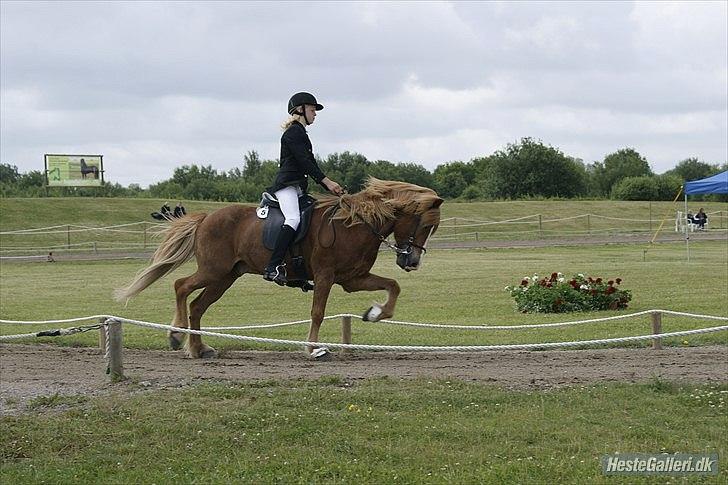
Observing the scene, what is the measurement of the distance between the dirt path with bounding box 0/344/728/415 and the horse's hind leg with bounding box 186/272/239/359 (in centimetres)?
21

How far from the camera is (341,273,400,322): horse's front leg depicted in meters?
11.3

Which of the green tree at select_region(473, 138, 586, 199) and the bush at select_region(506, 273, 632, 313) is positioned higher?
the green tree at select_region(473, 138, 586, 199)

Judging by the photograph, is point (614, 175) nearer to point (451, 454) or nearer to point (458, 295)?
point (458, 295)

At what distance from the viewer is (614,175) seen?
11344 cm

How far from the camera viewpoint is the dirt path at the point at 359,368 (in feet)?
33.6

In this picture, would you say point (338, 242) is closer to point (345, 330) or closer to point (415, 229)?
point (415, 229)

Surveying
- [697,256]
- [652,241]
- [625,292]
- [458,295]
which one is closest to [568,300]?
[625,292]

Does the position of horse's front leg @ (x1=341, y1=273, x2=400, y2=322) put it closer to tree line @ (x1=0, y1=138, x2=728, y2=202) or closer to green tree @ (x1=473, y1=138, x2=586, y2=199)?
tree line @ (x1=0, y1=138, x2=728, y2=202)

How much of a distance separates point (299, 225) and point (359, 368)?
6.29 ft

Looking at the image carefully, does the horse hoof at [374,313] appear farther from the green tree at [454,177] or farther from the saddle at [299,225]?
the green tree at [454,177]

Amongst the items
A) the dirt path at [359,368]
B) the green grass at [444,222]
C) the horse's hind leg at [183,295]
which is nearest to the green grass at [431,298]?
the dirt path at [359,368]

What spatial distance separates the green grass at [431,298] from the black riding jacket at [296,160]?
138 inches

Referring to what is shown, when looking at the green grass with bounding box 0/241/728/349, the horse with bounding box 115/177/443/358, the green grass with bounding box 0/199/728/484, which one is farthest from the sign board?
the green grass with bounding box 0/199/728/484

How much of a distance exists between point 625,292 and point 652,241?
27.1 metres
